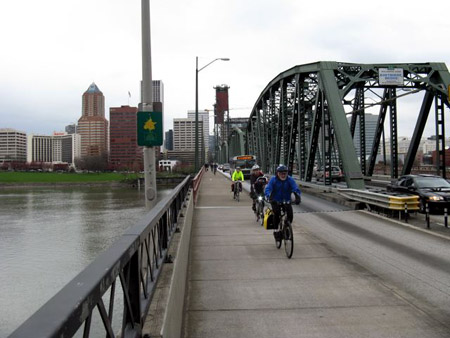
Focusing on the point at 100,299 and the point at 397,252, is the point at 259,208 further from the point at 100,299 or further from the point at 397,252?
the point at 100,299

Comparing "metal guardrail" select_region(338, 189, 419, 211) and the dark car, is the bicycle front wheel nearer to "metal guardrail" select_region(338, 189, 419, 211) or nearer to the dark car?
"metal guardrail" select_region(338, 189, 419, 211)

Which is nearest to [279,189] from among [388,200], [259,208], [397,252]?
[397,252]

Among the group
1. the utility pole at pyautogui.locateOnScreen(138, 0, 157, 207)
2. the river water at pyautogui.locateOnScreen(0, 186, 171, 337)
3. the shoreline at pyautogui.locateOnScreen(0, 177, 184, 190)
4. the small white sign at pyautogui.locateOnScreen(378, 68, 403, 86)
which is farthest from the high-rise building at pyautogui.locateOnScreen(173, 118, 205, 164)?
the utility pole at pyautogui.locateOnScreen(138, 0, 157, 207)

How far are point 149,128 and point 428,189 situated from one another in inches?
425

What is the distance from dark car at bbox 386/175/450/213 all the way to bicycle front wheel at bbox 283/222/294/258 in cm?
758

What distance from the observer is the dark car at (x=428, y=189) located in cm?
1370

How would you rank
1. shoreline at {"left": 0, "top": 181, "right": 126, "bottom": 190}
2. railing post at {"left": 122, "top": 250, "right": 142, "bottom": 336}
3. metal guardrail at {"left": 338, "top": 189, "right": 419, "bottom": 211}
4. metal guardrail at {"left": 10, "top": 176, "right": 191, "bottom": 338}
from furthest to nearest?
shoreline at {"left": 0, "top": 181, "right": 126, "bottom": 190} < metal guardrail at {"left": 338, "top": 189, "right": 419, "bottom": 211} < railing post at {"left": 122, "top": 250, "right": 142, "bottom": 336} < metal guardrail at {"left": 10, "top": 176, "right": 191, "bottom": 338}

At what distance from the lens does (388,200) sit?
1345cm

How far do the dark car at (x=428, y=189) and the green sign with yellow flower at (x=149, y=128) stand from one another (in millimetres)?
9734

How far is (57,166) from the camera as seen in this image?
168 metres

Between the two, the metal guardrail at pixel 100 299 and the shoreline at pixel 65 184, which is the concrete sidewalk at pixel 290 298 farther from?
the shoreline at pixel 65 184

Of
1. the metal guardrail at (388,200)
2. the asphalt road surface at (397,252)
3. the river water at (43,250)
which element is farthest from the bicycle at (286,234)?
the metal guardrail at (388,200)

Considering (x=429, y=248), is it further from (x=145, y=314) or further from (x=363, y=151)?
(x=363, y=151)

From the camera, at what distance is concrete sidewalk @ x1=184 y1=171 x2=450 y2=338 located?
14.9ft
